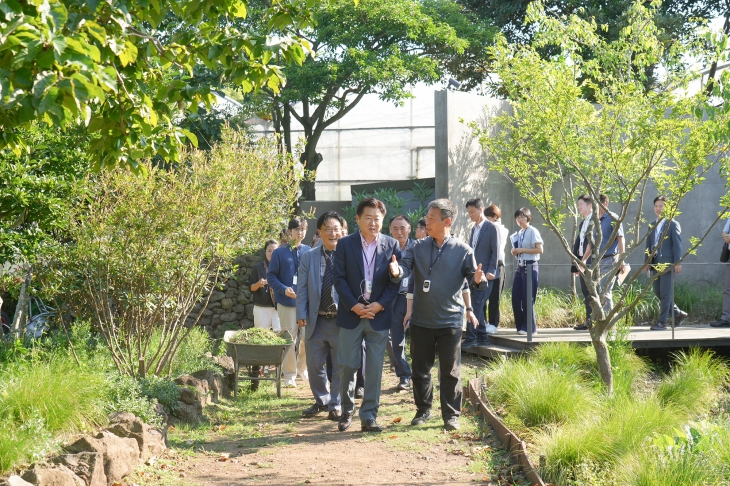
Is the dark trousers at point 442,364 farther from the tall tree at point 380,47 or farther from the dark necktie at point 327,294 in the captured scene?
the tall tree at point 380,47

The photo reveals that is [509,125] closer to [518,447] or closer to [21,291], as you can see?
[518,447]

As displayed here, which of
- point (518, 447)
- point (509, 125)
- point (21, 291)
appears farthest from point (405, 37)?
point (518, 447)

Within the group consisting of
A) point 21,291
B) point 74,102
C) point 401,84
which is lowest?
point 21,291

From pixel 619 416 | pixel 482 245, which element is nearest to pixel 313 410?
pixel 619 416

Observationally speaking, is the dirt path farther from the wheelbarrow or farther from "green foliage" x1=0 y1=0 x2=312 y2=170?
"green foliage" x1=0 y1=0 x2=312 y2=170

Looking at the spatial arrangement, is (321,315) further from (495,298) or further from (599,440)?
(495,298)

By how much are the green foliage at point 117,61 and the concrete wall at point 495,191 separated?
32.2 ft

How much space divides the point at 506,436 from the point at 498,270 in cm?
484

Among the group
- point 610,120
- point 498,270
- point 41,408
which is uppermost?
point 610,120

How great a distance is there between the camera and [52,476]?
4992mm

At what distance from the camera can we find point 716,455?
18.0 feet

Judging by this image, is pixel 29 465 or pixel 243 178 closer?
pixel 29 465

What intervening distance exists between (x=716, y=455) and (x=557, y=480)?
41.0 inches

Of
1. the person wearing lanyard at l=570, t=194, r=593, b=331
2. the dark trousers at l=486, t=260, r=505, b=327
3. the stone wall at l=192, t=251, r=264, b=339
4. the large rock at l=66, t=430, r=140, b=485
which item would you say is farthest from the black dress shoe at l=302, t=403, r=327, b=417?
the stone wall at l=192, t=251, r=264, b=339
